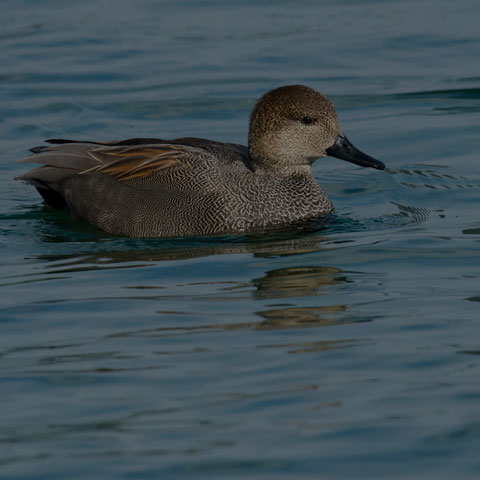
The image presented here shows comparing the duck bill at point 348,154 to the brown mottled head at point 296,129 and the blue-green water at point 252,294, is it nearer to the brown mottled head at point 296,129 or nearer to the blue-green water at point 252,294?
the brown mottled head at point 296,129

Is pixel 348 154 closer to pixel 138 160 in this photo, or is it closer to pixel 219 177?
pixel 219 177

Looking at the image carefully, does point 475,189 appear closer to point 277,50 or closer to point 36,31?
point 277,50

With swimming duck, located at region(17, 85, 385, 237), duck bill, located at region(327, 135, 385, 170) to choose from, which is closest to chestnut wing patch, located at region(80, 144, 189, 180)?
swimming duck, located at region(17, 85, 385, 237)

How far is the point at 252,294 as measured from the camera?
871 cm

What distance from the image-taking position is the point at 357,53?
16.9 meters

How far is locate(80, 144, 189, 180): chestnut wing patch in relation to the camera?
34.8 ft

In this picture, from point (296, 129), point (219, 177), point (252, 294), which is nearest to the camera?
point (252, 294)

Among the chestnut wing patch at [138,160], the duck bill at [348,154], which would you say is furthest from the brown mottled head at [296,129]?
the chestnut wing patch at [138,160]

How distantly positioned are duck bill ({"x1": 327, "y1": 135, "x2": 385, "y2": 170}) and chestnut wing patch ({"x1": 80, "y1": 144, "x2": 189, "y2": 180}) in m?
1.22

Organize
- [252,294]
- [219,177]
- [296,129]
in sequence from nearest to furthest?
[252,294], [219,177], [296,129]

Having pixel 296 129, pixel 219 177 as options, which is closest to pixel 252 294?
pixel 219 177

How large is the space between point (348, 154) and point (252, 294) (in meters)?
2.41

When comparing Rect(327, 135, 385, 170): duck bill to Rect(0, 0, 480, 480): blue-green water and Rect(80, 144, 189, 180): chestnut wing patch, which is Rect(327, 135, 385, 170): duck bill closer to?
Rect(0, 0, 480, 480): blue-green water

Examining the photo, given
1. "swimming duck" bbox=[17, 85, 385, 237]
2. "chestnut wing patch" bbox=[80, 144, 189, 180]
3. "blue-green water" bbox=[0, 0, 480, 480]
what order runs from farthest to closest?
"chestnut wing patch" bbox=[80, 144, 189, 180] → "swimming duck" bbox=[17, 85, 385, 237] → "blue-green water" bbox=[0, 0, 480, 480]
